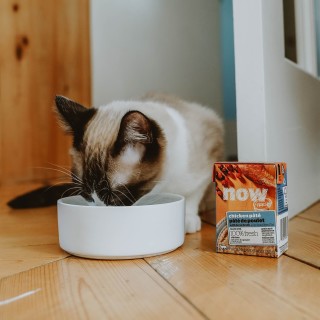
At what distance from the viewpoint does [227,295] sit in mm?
695

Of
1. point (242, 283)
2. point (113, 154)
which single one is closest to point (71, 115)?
point (113, 154)

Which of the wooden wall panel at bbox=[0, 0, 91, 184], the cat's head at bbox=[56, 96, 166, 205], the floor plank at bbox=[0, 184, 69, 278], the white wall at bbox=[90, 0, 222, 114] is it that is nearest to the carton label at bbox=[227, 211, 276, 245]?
the cat's head at bbox=[56, 96, 166, 205]

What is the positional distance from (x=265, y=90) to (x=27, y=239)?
2.54ft

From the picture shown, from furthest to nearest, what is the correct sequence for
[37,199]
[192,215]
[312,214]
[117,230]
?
[37,199] → [312,214] → [192,215] → [117,230]

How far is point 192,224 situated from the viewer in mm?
1180

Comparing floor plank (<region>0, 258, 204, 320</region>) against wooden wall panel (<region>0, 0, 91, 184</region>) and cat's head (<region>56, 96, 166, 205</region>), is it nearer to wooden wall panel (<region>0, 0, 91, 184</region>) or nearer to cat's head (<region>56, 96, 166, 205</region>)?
cat's head (<region>56, 96, 166, 205</region>)

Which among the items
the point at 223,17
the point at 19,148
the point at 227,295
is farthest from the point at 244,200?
the point at 223,17

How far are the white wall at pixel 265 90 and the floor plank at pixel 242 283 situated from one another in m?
0.37

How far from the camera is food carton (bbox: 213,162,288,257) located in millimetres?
890

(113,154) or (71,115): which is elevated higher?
(71,115)

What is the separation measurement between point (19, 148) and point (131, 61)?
76 centimetres

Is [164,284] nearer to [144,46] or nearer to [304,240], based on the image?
[304,240]

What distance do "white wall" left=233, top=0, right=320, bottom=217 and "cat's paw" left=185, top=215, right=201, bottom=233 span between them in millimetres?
231

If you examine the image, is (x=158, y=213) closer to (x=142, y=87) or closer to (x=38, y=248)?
(x=38, y=248)
